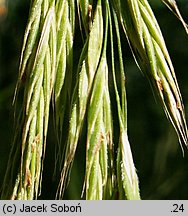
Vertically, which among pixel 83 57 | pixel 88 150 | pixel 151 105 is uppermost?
pixel 151 105

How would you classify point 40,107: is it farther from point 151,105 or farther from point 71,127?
point 151,105

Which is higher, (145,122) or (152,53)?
(145,122)

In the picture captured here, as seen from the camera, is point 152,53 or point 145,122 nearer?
point 152,53

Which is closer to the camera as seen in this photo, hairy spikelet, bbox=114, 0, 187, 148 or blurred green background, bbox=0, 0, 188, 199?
hairy spikelet, bbox=114, 0, 187, 148

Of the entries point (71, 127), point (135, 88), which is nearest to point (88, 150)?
point (71, 127)

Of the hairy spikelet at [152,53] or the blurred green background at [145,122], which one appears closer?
the hairy spikelet at [152,53]

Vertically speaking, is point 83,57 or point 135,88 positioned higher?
point 135,88

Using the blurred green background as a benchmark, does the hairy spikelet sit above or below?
below

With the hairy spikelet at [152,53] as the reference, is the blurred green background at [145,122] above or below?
above
